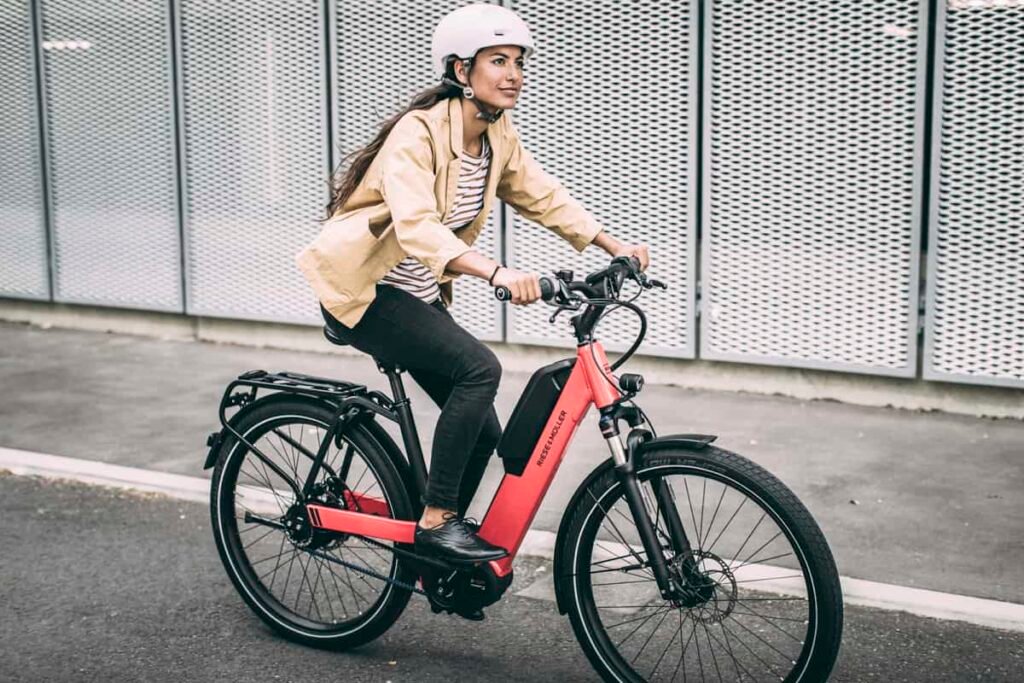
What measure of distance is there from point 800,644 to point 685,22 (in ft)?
15.1

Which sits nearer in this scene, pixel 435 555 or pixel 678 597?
pixel 678 597

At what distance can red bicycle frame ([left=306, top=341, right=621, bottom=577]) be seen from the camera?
3.98 metres

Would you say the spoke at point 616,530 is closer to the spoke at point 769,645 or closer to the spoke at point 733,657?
the spoke at point 733,657

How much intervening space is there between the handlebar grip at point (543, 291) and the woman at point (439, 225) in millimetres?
295

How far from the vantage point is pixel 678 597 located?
3842 mm

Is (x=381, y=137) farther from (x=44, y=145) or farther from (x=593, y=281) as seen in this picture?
(x=44, y=145)

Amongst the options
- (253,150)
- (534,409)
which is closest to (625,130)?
(253,150)

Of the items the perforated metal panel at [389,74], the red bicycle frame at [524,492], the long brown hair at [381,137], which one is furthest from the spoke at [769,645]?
the perforated metal panel at [389,74]

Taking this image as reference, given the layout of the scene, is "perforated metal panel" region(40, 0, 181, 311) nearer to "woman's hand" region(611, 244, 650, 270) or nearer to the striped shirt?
the striped shirt

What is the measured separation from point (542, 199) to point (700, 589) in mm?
1388

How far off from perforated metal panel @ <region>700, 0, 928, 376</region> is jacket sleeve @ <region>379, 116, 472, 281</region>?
4054 mm

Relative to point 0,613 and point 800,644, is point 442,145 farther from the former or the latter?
point 0,613

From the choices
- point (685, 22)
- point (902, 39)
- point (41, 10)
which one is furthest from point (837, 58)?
point (41, 10)

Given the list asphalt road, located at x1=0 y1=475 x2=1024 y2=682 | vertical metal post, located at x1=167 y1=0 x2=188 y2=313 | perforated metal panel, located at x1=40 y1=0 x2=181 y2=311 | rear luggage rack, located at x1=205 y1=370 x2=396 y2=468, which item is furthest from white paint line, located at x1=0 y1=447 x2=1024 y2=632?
perforated metal panel, located at x1=40 y1=0 x2=181 y2=311
